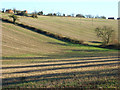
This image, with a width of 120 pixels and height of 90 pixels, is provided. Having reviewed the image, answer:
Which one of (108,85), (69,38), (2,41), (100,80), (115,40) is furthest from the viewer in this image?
(69,38)

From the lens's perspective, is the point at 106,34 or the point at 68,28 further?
the point at 68,28

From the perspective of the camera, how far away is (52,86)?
425 inches

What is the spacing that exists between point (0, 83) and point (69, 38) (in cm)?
4051

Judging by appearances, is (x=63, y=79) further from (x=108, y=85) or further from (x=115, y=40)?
(x=115, y=40)

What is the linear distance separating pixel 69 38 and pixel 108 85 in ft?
133

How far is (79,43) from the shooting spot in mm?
48969

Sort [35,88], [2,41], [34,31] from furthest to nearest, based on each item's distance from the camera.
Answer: [34,31] → [2,41] → [35,88]

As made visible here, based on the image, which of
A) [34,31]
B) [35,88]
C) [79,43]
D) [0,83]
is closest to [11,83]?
[0,83]

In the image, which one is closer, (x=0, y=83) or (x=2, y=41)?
(x=0, y=83)

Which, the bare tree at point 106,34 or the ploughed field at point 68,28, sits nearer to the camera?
the bare tree at point 106,34

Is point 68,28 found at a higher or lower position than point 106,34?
higher

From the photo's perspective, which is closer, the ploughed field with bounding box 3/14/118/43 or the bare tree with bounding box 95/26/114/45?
the bare tree with bounding box 95/26/114/45

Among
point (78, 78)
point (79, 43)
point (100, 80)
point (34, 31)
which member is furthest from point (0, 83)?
point (34, 31)

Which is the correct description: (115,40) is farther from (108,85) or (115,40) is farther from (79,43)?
(108,85)
